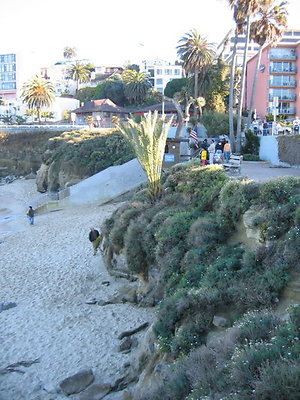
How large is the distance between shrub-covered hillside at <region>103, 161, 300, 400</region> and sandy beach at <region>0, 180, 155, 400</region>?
4.80 ft

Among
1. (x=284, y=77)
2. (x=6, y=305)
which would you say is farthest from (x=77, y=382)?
(x=284, y=77)

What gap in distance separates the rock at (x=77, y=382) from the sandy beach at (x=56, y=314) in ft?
0.60

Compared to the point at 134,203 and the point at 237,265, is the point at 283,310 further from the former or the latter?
the point at 134,203

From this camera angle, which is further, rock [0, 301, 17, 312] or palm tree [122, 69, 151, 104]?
palm tree [122, 69, 151, 104]

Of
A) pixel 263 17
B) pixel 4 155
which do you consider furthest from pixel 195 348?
pixel 4 155

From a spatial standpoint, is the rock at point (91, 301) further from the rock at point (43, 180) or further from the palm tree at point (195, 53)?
the palm tree at point (195, 53)

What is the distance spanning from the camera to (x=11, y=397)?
9.52m

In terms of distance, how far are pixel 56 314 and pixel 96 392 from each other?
183 inches

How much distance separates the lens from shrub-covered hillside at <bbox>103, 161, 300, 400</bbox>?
5.46 metres

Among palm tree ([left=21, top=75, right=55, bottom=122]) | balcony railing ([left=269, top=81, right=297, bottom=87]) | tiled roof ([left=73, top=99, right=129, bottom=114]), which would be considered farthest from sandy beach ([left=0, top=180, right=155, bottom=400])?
palm tree ([left=21, top=75, right=55, bottom=122])

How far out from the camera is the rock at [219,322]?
814 centimetres

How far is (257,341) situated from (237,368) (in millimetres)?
900

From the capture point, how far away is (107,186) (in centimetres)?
2869

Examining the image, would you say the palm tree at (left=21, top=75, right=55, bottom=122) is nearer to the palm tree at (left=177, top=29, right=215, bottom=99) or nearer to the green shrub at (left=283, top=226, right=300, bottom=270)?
the palm tree at (left=177, top=29, right=215, bottom=99)
